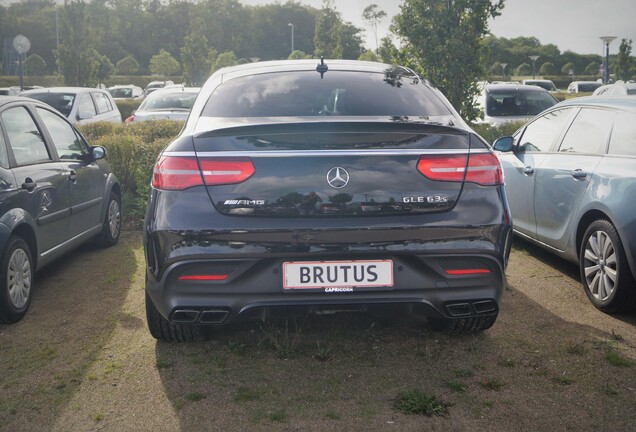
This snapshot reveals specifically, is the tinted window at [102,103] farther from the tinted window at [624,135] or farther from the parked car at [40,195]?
the tinted window at [624,135]

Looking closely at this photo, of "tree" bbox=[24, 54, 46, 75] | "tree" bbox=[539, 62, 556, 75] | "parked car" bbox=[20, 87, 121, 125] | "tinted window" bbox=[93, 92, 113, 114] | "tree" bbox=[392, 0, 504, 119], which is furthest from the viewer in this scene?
"tree" bbox=[539, 62, 556, 75]

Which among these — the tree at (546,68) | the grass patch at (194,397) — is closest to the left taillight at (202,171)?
the grass patch at (194,397)

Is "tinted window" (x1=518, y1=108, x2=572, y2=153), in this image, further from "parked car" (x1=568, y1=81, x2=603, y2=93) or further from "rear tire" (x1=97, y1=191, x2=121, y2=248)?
"parked car" (x1=568, y1=81, x2=603, y2=93)

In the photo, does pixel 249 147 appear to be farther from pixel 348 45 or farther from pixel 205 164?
pixel 348 45

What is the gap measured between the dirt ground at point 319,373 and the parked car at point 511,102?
8.89 metres

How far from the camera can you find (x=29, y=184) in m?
5.40

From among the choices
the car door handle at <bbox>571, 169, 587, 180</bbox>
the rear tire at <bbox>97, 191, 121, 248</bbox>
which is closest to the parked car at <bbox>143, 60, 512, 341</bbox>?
the car door handle at <bbox>571, 169, 587, 180</bbox>

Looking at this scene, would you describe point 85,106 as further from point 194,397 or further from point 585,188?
point 194,397

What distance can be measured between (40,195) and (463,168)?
333 centimetres

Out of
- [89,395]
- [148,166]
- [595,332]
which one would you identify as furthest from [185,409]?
[148,166]

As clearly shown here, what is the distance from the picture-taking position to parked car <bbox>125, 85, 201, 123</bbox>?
16078 mm

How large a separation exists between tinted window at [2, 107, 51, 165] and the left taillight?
2103 millimetres

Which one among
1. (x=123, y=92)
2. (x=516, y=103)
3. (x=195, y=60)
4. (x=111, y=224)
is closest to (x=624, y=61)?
(x=195, y=60)

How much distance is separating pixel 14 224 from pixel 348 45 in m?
84.1
